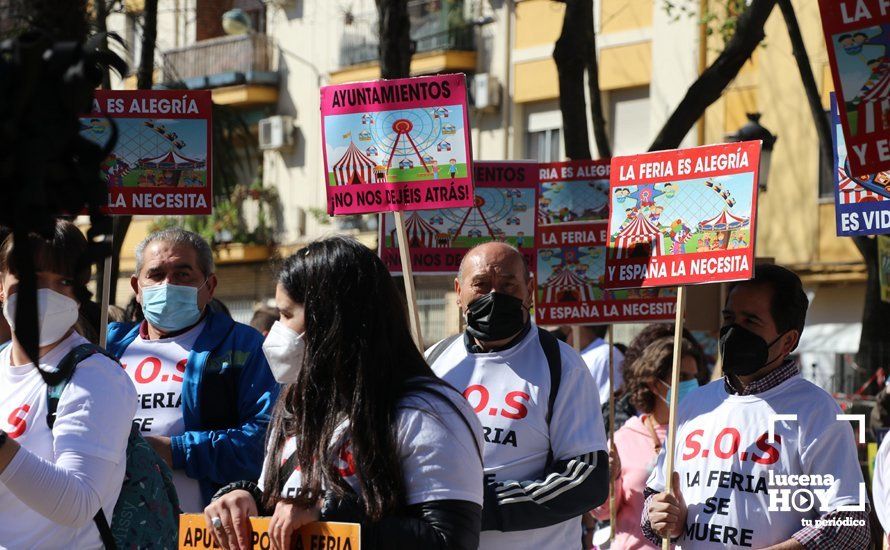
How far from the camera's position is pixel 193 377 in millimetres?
5359

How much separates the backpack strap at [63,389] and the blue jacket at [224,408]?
1408 mm

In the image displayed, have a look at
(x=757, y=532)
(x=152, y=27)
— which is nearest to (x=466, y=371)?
(x=757, y=532)

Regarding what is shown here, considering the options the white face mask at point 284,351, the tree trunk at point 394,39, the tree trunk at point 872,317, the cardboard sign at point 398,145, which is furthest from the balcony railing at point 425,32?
the white face mask at point 284,351

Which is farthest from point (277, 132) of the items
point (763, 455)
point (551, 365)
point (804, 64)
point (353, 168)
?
point (763, 455)

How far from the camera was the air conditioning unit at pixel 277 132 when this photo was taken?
95.6 feet

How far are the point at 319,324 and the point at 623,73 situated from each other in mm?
20735

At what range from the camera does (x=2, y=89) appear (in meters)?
2.45

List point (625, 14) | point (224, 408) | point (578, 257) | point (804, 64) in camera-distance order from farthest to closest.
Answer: point (625, 14) < point (804, 64) < point (578, 257) < point (224, 408)

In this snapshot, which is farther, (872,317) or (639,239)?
(872,317)

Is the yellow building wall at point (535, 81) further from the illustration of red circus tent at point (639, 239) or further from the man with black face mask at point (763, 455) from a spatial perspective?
the man with black face mask at point (763, 455)

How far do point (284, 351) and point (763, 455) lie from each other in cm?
171

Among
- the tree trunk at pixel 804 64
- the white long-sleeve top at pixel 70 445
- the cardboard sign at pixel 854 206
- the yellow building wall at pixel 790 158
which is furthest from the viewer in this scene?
the yellow building wall at pixel 790 158

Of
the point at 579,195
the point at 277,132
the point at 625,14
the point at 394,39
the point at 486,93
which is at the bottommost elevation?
the point at 579,195

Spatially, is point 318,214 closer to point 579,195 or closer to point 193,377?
point 579,195
